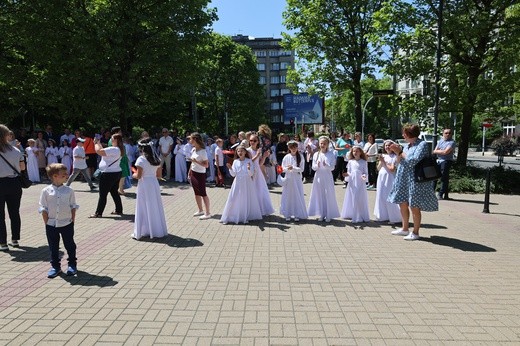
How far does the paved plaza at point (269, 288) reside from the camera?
4.01m

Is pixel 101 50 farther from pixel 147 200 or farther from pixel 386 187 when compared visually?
pixel 386 187

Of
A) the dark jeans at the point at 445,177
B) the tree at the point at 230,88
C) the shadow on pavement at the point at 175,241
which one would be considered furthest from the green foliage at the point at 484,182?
the tree at the point at 230,88

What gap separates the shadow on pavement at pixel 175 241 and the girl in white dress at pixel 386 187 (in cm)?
423

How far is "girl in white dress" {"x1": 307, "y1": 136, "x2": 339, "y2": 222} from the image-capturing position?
30.7 ft

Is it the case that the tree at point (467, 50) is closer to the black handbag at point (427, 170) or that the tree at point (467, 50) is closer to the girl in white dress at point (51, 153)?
the black handbag at point (427, 170)

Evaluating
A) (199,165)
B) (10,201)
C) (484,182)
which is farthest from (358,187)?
(484,182)

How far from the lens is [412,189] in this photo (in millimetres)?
7641

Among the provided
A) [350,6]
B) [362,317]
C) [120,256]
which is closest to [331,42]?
[350,6]

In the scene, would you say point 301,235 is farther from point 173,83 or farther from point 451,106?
point 173,83

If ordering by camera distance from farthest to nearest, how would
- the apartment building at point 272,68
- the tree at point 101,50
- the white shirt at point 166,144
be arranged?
1. the apartment building at point 272,68
2. the tree at point 101,50
3. the white shirt at point 166,144

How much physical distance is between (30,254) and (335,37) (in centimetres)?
1845

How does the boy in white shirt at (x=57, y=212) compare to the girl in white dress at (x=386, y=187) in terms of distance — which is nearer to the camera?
the boy in white shirt at (x=57, y=212)

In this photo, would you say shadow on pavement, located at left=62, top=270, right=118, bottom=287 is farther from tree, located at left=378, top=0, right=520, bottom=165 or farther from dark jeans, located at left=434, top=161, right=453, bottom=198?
tree, located at left=378, top=0, right=520, bottom=165

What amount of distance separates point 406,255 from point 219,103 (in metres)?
50.6
